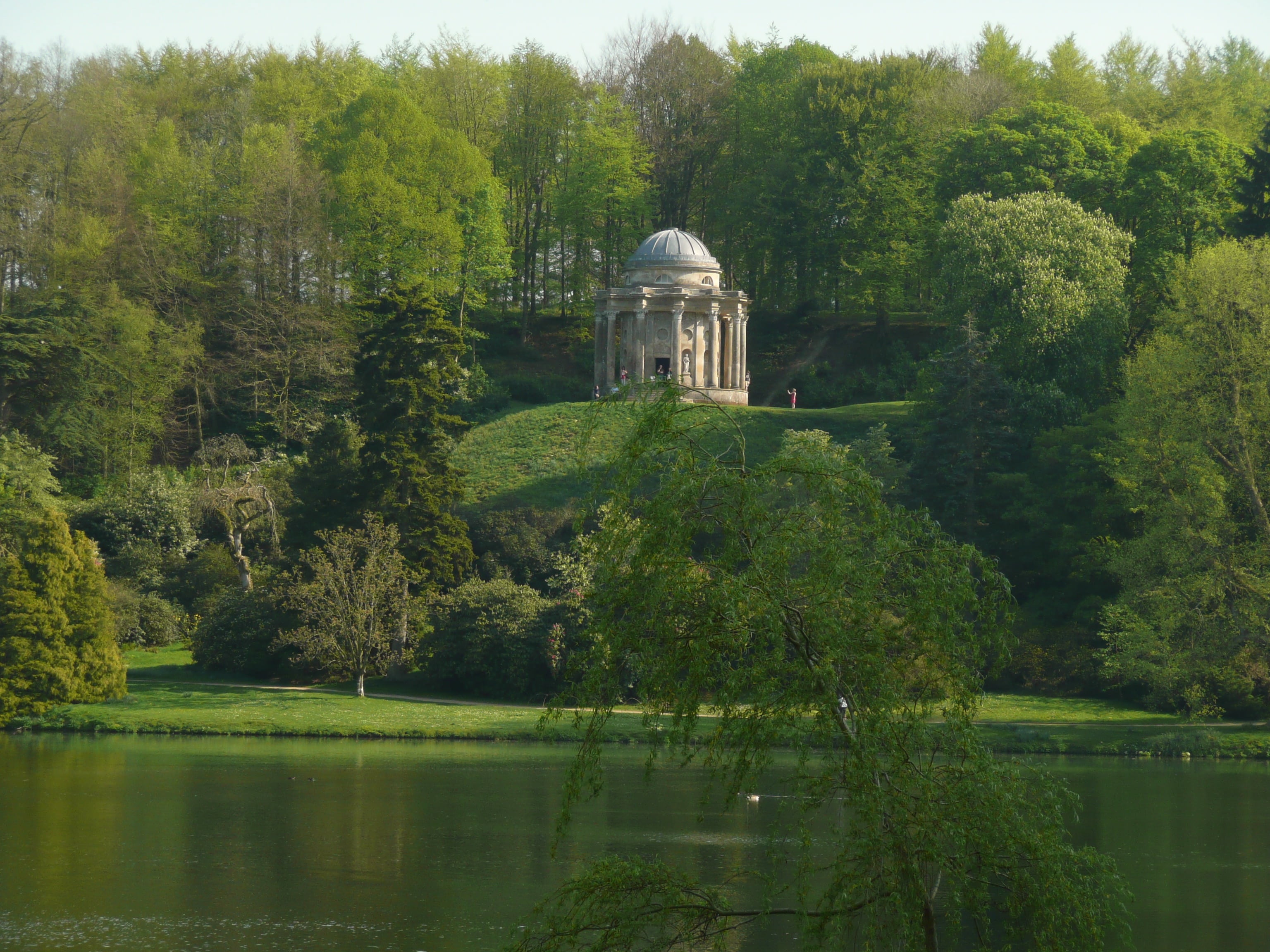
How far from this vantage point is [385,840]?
25844 millimetres

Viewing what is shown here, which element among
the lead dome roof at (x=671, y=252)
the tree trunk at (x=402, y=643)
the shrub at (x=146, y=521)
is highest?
the lead dome roof at (x=671, y=252)

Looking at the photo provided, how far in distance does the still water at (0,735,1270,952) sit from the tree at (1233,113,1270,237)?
26.0 metres

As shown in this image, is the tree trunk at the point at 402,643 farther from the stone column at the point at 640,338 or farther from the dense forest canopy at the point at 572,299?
the stone column at the point at 640,338

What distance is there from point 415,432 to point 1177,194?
34246 millimetres

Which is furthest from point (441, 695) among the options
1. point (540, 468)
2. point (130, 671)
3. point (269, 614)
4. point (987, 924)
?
point (987, 924)

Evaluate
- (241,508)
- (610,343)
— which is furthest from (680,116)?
(241,508)

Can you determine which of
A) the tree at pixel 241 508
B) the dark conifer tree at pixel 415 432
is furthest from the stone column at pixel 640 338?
the tree at pixel 241 508

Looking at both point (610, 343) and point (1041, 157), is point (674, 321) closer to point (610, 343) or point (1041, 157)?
point (610, 343)

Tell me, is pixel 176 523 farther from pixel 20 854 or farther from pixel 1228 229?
pixel 1228 229

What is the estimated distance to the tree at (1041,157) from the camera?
65.7 meters

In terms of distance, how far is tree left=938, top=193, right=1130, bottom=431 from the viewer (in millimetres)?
56375

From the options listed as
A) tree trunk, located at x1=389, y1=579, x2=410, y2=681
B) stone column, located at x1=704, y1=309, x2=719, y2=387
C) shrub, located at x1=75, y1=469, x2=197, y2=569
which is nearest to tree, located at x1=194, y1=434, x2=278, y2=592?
shrub, located at x1=75, y1=469, x2=197, y2=569

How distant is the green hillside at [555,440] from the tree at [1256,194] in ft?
48.3

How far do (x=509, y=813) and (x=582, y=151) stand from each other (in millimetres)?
58902
